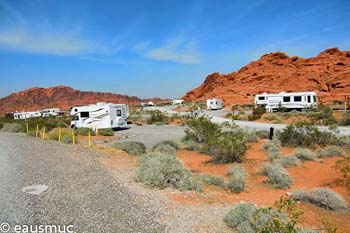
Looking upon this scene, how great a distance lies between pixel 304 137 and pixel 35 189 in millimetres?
13148

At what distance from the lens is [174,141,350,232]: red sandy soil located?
6.94 m

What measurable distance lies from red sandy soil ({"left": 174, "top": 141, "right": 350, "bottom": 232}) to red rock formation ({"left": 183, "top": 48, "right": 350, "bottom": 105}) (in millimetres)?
49314

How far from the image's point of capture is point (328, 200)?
7.40 meters

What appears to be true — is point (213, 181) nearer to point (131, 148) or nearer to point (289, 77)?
point (131, 148)

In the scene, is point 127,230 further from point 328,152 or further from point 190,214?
point 328,152

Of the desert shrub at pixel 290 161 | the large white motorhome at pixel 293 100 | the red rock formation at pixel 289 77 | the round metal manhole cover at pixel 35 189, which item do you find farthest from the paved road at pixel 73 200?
the red rock formation at pixel 289 77

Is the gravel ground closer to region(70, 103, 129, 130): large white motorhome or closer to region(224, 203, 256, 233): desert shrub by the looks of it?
region(70, 103, 129, 130): large white motorhome

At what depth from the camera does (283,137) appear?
1653 centimetres

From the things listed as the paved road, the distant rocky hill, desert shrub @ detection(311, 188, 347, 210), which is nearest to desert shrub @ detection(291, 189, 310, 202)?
desert shrub @ detection(311, 188, 347, 210)

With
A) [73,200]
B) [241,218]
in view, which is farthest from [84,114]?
[241,218]

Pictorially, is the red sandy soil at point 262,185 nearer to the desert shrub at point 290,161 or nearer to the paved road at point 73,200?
the desert shrub at point 290,161

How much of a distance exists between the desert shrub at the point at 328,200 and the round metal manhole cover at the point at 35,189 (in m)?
→ 6.38

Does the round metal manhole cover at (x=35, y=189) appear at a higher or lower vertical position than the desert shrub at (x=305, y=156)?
higher

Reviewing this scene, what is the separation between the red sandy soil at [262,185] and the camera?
22.8 ft
